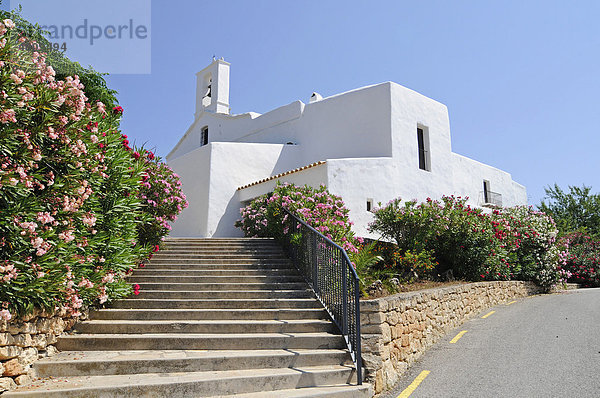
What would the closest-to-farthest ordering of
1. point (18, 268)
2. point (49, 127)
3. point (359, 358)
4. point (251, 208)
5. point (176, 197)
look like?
point (18, 268)
point (49, 127)
point (359, 358)
point (176, 197)
point (251, 208)

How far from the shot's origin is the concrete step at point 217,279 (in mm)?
8391

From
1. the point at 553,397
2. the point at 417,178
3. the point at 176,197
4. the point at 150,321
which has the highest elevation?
the point at 417,178

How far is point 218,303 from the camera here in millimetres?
7418

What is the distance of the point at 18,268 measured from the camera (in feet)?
15.9

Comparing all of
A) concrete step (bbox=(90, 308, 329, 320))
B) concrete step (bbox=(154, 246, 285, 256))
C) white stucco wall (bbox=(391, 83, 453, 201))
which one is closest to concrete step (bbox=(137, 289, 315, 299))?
concrete step (bbox=(90, 308, 329, 320))

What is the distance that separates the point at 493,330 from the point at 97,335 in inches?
309

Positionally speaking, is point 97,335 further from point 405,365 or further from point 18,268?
point 405,365

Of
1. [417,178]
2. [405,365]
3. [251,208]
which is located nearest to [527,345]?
[405,365]

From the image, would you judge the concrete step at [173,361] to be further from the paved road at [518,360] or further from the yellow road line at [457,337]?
the yellow road line at [457,337]

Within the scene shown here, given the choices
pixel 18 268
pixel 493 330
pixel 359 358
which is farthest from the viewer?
pixel 493 330

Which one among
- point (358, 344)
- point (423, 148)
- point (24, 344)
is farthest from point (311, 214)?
point (423, 148)

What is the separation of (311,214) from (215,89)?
14.1 metres

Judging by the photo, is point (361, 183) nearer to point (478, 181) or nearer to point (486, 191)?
point (478, 181)

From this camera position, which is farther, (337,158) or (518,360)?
(337,158)
